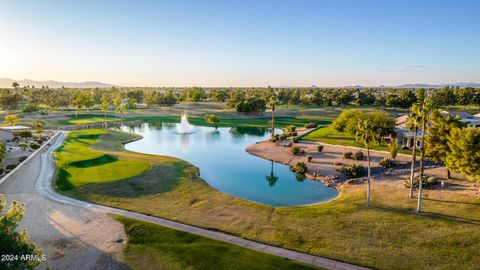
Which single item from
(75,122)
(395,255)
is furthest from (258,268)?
(75,122)

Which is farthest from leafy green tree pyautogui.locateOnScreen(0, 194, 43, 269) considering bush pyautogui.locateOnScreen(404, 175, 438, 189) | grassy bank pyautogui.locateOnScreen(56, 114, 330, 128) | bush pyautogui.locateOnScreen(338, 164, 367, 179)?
grassy bank pyautogui.locateOnScreen(56, 114, 330, 128)

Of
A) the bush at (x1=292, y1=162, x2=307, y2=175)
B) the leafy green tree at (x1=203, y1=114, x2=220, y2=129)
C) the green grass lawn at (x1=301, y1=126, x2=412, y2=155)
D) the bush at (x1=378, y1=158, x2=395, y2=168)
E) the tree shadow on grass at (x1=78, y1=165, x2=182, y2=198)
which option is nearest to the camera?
the tree shadow on grass at (x1=78, y1=165, x2=182, y2=198)

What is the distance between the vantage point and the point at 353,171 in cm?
4709

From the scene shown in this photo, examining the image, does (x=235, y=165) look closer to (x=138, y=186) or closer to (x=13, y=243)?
(x=138, y=186)

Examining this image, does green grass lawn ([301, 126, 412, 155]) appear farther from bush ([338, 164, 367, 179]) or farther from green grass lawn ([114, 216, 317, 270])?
green grass lawn ([114, 216, 317, 270])

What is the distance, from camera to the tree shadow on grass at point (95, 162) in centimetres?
Result: 4949

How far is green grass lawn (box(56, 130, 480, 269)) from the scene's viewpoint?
78.8 feet

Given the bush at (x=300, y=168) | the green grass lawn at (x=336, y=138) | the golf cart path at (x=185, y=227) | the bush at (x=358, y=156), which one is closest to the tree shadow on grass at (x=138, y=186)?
the golf cart path at (x=185, y=227)

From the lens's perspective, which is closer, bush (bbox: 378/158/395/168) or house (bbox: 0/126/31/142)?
bush (bbox: 378/158/395/168)

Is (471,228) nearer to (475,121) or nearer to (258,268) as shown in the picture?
(258,268)

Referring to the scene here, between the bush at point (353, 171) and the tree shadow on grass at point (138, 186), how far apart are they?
23.9 m

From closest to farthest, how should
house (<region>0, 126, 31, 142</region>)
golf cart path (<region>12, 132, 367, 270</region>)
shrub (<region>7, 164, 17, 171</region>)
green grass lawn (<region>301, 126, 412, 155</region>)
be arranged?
1. golf cart path (<region>12, 132, 367, 270</region>)
2. shrub (<region>7, 164, 17, 171</region>)
3. green grass lawn (<region>301, 126, 412, 155</region>)
4. house (<region>0, 126, 31, 142</region>)

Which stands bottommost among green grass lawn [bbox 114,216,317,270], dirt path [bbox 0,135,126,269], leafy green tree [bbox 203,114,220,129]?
green grass lawn [bbox 114,216,317,270]

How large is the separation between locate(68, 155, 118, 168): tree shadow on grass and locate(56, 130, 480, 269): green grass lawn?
7565mm
